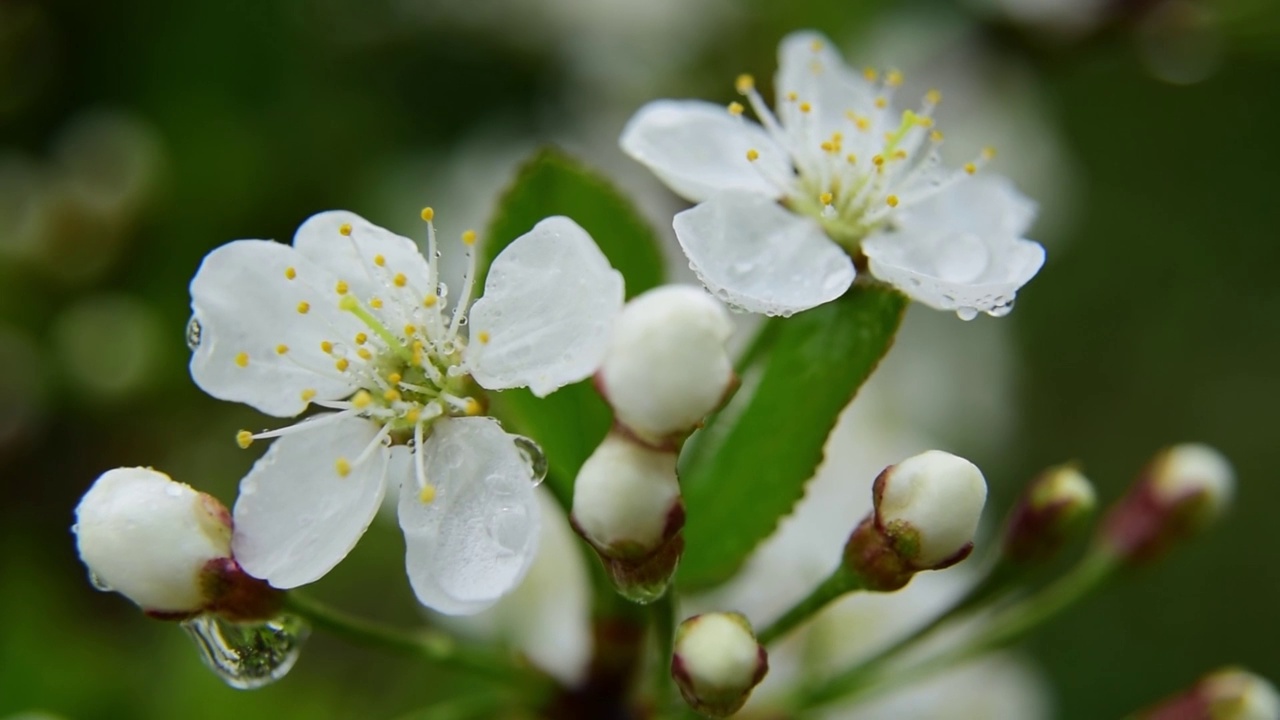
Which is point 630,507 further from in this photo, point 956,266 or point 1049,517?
point 1049,517

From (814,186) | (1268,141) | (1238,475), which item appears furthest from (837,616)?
(1268,141)

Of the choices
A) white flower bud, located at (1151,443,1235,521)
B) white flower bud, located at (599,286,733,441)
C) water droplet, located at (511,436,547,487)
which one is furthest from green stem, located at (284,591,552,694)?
white flower bud, located at (1151,443,1235,521)

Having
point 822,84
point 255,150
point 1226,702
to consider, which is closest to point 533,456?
point 822,84

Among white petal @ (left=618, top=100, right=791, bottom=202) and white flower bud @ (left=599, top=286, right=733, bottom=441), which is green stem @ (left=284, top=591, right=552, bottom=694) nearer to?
white flower bud @ (left=599, top=286, right=733, bottom=441)

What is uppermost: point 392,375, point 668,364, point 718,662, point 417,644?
point 668,364

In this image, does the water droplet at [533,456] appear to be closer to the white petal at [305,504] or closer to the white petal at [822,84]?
the white petal at [305,504]

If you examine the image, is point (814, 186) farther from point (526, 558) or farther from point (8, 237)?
point (8, 237)

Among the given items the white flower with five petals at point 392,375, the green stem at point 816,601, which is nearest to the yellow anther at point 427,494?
the white flower with five petals at point 392,375
